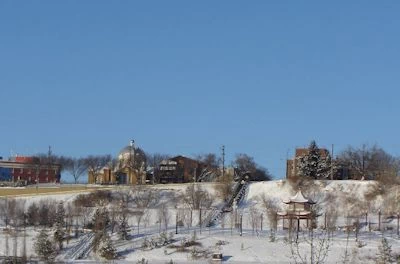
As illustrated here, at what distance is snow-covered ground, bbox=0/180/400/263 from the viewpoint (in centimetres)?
3731

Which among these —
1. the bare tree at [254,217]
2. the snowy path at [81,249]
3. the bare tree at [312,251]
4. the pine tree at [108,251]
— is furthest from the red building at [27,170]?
the pine tree at [108,251]

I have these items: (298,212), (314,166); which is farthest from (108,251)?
(314,166)

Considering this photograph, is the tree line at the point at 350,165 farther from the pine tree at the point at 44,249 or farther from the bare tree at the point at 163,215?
the pine tree at the point at 44,249

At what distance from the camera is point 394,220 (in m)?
→ 50.3

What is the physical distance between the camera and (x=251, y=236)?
1673 inches

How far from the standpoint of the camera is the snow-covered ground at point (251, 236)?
122 feet

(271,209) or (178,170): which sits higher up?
(178,170)

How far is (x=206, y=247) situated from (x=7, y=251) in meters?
9.65

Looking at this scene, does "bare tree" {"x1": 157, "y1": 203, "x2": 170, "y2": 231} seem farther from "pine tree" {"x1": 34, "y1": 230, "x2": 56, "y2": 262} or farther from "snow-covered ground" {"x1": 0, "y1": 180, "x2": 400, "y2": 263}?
"pine tree" {"x1": 34, "y1": 230, "x2": 56, "y2": 262}

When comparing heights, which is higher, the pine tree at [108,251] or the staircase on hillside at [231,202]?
the staircase on hillside at [231,202]

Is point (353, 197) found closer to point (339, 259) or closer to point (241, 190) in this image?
point (241, 190)

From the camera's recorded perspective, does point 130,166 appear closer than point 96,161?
Yes

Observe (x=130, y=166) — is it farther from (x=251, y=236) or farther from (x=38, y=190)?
(x=251, y=236)

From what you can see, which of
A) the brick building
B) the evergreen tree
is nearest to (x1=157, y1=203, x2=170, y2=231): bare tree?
the evergreen tree
